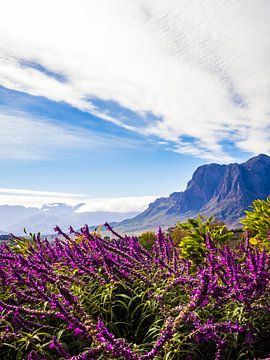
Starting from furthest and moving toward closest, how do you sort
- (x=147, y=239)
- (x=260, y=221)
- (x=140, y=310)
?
(x=147, y=239), (x=260, y=221), (x=140, y=310)

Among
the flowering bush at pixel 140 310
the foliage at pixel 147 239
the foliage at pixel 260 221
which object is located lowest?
the foliage at pixel 147 239

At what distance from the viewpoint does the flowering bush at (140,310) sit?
138 inches

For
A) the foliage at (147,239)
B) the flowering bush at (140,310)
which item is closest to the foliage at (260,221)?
the flowering bush at (140,310)

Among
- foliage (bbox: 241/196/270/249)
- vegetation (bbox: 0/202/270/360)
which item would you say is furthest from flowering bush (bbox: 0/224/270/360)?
foliage (bbox: 241/196/270/249)

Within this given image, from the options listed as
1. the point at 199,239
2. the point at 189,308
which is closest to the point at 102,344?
the point at 189,308

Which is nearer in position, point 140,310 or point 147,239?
point 140,310

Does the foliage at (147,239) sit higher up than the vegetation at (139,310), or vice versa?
the vegetation at (139,310)

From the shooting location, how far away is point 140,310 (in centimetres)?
495

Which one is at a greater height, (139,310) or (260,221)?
(260,221)

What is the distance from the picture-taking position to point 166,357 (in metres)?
3.32

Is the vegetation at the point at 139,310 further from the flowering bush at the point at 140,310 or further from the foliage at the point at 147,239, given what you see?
the foliage at the point at 147,239

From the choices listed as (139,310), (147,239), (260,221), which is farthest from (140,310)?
(147,239)

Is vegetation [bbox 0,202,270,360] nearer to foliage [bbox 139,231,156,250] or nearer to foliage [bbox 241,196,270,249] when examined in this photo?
foliage [bbox 241,196,270,249]

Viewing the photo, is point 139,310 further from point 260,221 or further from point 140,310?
point 260,221
